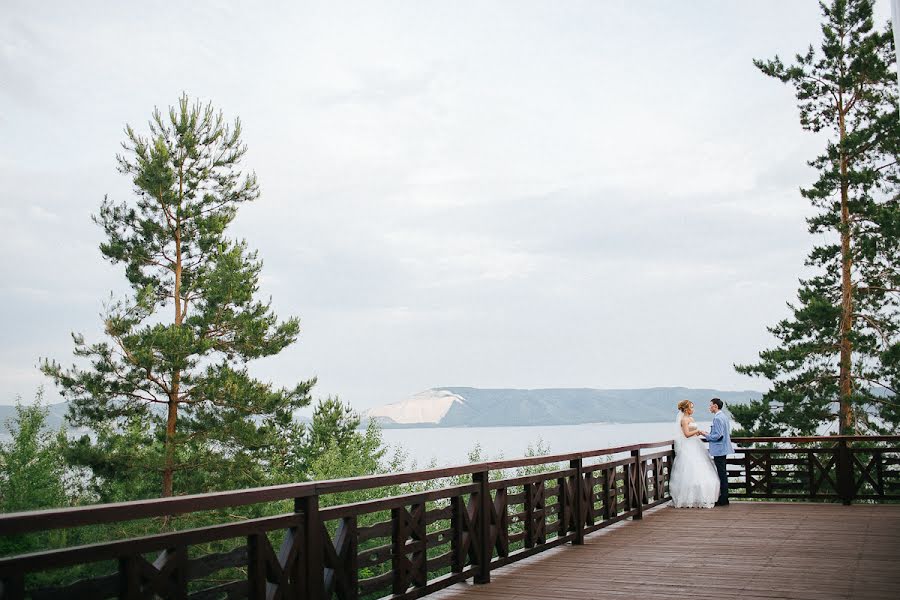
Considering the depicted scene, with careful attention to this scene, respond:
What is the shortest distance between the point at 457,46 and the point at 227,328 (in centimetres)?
2845

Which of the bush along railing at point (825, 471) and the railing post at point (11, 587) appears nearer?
the railing post at point (11, 587)

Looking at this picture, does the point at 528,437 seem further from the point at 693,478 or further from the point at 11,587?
the point at 11,587

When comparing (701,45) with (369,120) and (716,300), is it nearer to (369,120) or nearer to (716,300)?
(716,300)

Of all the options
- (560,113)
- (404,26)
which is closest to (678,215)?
(560,113)

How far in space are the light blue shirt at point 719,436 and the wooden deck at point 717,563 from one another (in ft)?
4.86

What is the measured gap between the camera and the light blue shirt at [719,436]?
1143 cm

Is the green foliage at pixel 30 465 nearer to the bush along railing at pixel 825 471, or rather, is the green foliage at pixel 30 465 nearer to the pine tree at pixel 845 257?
the bush along railing at pixel 825 471

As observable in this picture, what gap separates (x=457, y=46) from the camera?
4619 cm

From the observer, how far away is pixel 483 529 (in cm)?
648

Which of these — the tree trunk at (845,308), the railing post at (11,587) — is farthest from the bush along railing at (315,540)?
the tree trunk at (845,308)

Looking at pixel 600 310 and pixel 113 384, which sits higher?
pixel 600 310

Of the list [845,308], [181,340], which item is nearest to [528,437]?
[181,340]

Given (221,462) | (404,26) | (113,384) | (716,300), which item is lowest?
(221,462)

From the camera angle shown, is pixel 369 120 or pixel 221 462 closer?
pixel 221 462
